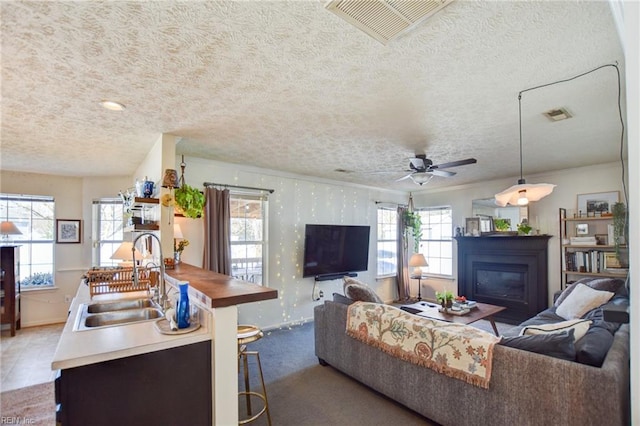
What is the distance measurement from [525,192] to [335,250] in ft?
11.0

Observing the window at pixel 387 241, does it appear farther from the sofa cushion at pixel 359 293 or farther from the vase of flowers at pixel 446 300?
the sofa cushion at pixel 359 293

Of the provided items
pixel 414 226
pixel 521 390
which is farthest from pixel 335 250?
pixel 521 390

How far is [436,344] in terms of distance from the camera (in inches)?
93.4

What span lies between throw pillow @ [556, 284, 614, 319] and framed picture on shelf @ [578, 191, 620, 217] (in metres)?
1.35

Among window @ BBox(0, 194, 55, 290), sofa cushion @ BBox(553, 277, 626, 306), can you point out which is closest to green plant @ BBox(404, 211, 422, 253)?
sofa cushion @ BBox(553, 277, 626, 306)

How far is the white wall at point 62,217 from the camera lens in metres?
5.18

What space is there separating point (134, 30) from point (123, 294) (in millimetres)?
2298

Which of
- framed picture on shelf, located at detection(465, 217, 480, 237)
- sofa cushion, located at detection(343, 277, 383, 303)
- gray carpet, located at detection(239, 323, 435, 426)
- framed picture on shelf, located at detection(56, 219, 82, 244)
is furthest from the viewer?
framed picture on shelf, located at detection(465, 217, 480, 237)

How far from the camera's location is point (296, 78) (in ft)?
6.88

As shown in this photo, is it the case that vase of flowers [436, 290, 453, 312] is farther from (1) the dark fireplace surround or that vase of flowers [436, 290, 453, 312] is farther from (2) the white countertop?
(2) the white countertop

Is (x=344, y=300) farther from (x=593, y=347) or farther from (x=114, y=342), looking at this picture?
(x=114, y=342)

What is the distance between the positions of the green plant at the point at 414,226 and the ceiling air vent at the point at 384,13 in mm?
5771

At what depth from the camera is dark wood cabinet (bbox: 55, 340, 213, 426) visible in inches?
59.8

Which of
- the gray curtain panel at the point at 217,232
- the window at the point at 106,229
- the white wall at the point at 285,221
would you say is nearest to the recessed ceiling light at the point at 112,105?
the white wall at the point at 285,221
